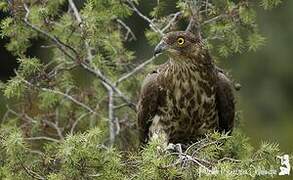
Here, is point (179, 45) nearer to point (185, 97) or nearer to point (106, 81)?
point (185, 97)

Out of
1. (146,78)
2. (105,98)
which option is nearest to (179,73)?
(146,78)

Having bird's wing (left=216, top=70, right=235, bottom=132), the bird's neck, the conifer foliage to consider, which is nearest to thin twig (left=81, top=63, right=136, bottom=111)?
the conifer foliage

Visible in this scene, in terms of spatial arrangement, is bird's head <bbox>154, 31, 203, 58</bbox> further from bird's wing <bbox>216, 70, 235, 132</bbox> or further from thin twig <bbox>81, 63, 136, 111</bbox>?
thin twig <bbox>81, 63, 136, 111</bbox>

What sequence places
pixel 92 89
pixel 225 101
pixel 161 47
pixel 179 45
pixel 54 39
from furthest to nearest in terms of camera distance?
1. pixel 92 89
2. pixel 225 101
3. pixel 54 39
4. pixel 179 45
5. pixel 161 47

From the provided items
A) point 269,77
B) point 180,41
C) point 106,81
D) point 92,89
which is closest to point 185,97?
point 180,41

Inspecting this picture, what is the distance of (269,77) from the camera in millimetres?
14391

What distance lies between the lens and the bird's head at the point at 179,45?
27.2ft

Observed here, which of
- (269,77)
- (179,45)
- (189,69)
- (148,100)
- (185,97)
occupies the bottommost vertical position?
(148,100)

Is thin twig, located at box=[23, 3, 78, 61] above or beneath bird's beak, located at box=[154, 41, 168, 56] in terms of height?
A: beneath

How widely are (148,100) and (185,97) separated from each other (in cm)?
27

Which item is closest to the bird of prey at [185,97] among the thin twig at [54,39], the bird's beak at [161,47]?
the bird's beak at [161,47]

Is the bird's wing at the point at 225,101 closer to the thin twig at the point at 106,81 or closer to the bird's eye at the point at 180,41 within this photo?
the bird's eye at the point at 180,41

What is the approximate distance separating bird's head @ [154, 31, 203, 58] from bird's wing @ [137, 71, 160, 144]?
248 millimetres

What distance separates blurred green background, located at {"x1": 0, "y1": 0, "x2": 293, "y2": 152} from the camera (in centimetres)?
1420
